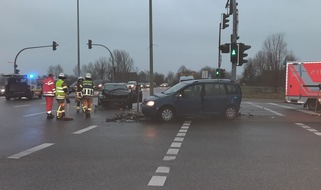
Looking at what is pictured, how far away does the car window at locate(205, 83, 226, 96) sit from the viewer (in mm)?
16750

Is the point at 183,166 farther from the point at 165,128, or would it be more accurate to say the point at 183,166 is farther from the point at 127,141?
the point at 165,128

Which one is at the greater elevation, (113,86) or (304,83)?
(304,83)

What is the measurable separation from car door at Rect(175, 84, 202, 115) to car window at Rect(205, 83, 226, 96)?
35 centimetres

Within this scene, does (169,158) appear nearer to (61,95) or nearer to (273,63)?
(61,95)

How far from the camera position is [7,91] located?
34781mm

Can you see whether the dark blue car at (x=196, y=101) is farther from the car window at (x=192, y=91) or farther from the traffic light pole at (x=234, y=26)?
the traffic light pole at (x=234, y=26)

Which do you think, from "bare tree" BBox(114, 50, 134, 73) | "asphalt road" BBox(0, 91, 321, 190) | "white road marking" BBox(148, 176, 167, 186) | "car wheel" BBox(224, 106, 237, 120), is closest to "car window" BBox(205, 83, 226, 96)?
"car wheel" BBox(224, 106, 237, 120)

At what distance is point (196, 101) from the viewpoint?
1645 centimetres

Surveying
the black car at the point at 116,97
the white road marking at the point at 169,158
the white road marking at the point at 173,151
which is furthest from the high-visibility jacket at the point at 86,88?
the white road marking at the point at 169,158

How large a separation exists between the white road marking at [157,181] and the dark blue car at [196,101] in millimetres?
8943

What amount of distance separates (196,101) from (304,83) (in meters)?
10.7

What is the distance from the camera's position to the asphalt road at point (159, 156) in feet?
22.2

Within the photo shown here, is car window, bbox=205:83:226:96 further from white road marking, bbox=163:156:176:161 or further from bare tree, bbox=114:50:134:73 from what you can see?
bare tree, bbox=114:50:134:73

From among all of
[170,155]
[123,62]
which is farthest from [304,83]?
[123,62]
